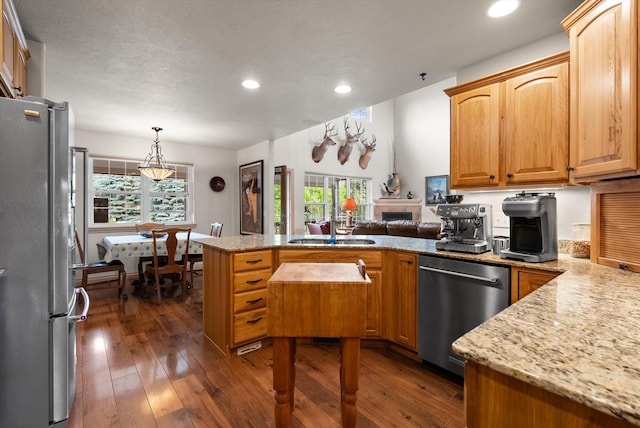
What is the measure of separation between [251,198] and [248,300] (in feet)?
12.2

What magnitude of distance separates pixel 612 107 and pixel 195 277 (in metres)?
5.38

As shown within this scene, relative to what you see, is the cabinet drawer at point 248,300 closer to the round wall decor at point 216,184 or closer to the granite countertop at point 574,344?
the granite countertop at point 574,344

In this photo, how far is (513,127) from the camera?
2.10 m

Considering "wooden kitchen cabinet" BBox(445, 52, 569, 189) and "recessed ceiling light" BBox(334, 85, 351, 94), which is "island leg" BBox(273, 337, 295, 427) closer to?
"wooden kitchen cabinet" BBox(445, 52, 569, 189)

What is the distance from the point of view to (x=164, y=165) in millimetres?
5586

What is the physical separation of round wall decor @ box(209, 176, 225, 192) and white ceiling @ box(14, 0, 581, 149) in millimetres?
2535

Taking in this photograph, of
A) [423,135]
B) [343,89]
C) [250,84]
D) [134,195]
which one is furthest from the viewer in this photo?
[423,135]

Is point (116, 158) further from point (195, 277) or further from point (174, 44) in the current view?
point (174, 44)

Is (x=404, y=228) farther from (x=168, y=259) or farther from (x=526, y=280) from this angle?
(x=168, y=259)

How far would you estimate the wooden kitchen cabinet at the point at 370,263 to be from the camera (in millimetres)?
2545

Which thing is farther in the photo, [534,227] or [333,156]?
[333,156]

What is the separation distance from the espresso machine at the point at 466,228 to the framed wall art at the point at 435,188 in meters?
6.29

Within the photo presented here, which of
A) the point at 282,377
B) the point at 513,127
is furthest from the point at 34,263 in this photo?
the point at 513,127

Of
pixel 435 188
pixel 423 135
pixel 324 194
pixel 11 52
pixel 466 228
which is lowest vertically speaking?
pixel 466 228
